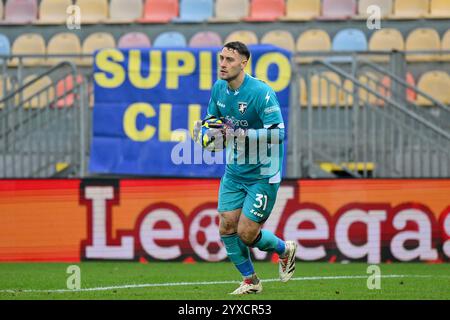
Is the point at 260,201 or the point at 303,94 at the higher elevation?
the point at 303,94

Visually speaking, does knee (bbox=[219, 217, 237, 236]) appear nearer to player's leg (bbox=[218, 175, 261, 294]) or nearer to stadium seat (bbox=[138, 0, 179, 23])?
player's leg (bbox=[218, 175, 261, 294])

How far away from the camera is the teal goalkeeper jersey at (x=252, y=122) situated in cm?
942

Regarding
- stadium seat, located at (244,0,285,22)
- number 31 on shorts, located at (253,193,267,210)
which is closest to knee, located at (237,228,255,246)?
number 31 on shorts, located at (253,193,267,210)

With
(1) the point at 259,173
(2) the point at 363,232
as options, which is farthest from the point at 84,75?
(1) the point at 259,173

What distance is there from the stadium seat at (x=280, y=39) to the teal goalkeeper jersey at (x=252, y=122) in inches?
335

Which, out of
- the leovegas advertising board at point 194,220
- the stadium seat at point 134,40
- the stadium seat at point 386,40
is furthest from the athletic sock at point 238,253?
the stadium seat at point 134,40

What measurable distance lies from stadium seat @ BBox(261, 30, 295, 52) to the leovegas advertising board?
15.0 feet

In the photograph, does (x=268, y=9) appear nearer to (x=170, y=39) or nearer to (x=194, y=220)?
(x=170, y=39)

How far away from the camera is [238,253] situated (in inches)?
380

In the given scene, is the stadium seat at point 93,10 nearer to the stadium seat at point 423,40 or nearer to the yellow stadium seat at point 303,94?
the yellow stadium seat at point 303,94

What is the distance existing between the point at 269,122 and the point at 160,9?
10.9 m

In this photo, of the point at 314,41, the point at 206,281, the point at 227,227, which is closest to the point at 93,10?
the point at 314,41
